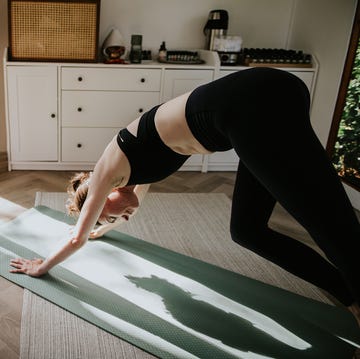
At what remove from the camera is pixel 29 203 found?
A: 8.96 feet

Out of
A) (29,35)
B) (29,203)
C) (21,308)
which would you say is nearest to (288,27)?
(29,35)

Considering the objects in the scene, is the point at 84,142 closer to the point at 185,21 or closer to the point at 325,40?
the point at 185,21

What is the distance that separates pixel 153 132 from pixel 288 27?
3.01m

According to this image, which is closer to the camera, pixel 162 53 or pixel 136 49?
pixel 136 49

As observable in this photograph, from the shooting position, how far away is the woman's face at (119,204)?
5.49 ft

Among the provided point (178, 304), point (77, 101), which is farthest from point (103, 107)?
point (178, 304)

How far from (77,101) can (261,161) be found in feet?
7.75

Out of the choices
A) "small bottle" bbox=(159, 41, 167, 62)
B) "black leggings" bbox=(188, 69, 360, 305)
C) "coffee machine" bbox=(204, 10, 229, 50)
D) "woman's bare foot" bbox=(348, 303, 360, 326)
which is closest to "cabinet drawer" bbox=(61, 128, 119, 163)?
"small bottle" bbox=(159, 41, 167, 62)

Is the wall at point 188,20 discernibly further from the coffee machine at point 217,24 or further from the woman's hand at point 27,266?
the woman's hand at point 27,266

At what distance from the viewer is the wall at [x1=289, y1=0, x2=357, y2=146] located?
10.6 feet

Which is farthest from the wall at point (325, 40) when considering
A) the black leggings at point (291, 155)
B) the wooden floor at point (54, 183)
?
the black leggings at point (291, 155)

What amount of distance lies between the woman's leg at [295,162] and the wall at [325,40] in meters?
2.33

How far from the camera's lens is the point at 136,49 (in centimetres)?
341

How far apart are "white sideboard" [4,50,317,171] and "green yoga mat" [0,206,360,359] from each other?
3.79 feet
